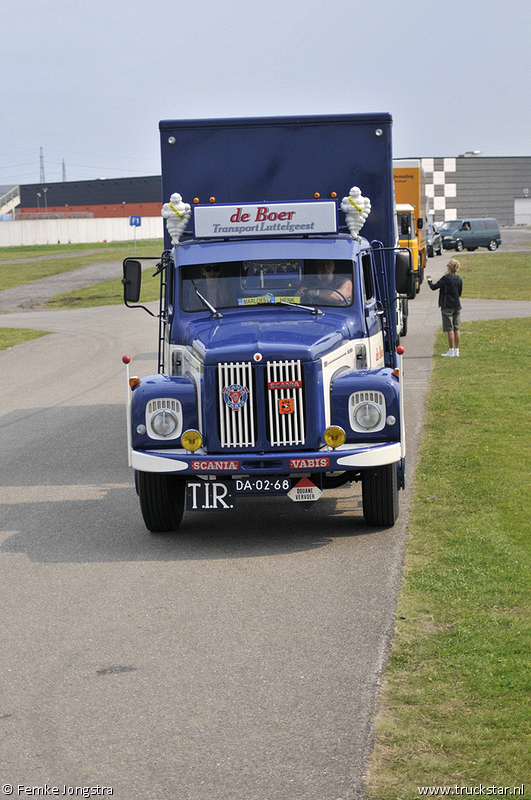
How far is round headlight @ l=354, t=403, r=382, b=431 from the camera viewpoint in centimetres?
787

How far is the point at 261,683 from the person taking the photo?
516 centimetres

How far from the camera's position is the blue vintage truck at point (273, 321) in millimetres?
7695

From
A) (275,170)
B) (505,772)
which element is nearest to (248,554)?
(505,772)

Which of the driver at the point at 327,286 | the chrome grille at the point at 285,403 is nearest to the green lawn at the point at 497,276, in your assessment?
the driver at the point at 327,286

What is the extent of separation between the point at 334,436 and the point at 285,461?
1.40 ft

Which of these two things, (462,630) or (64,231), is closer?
(462,630)

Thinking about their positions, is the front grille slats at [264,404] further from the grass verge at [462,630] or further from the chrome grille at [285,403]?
the grass verge at [462,630]

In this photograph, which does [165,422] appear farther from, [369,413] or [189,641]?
[189,641]

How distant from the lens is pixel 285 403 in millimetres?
7668

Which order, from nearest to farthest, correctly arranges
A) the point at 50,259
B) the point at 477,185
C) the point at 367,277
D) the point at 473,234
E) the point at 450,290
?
the point at 367,277 < the point at 450,290 < the point at 50,259 < the point at 473,234 < the point at 477,185

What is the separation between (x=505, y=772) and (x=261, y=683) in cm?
144

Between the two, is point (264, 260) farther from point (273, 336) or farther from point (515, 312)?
point (515, 312)

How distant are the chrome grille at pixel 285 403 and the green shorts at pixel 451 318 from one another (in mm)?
11434

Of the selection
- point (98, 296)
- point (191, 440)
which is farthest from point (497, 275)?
point (191, 440)
